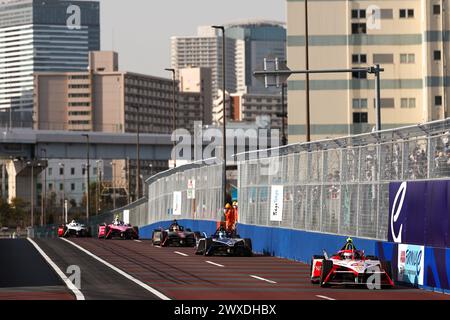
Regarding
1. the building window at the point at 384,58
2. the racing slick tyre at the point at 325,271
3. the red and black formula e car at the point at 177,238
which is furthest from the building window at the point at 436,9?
the racing slick tyre at the point at 325,271

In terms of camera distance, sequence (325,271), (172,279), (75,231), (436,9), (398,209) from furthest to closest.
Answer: (436,9) → (75,231) → (398,209) → (172,279) → (325,271)

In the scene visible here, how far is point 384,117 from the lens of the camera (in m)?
111

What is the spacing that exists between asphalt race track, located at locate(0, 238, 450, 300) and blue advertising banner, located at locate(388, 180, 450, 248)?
140cm

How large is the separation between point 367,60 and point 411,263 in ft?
276

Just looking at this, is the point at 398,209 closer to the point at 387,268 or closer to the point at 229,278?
the point at 387,268

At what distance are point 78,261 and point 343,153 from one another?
841 centimetres

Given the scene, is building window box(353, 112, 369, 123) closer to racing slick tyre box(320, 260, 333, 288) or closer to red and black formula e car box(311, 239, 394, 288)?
red and black formula e car box(311, 239, 394, 288)

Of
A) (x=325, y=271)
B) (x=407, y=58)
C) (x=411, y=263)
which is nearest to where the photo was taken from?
(x=325, y=271)

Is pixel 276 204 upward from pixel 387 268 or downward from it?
upward

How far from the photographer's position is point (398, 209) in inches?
1179

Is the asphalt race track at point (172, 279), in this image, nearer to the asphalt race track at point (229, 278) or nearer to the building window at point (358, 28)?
the asphalt race track at point (229, 278)

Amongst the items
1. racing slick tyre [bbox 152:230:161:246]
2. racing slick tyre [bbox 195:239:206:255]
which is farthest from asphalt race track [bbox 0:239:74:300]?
racing slick tyre [bbox 152:230:161:246]

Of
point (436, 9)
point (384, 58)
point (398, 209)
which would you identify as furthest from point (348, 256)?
point (384, 58)

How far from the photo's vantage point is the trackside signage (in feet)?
140
